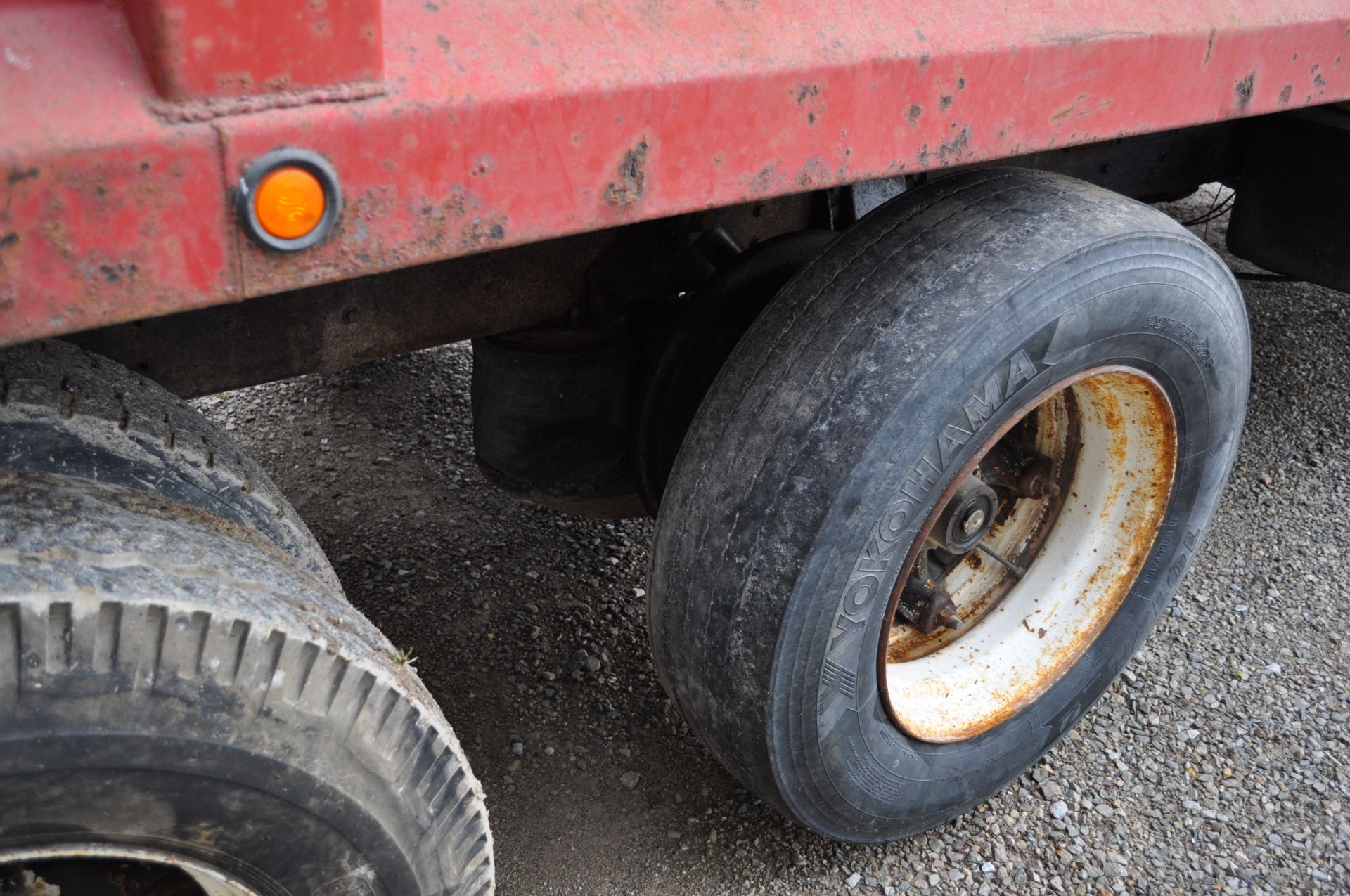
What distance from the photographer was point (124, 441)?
1.25 meters

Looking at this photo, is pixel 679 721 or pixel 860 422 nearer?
pixel 860 422

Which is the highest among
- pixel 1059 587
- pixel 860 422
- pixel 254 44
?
pixel 254 44

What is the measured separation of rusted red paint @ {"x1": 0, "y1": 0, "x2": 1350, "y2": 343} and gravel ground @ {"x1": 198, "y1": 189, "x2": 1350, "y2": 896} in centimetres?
123

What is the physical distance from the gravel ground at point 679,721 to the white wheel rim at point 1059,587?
0.28 m

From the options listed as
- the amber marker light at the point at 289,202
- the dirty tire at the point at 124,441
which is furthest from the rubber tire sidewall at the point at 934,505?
the amber marker light at the point at 289,202

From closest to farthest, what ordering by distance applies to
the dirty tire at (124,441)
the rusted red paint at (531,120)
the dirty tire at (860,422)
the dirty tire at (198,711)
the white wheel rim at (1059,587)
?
1. the rusted red paint at (531,120)
2. the dirty tire at (198,711)
3. the dirty tire at (124,441)
4. the dirty tire at (860,422)
5. the white wheel rim at (1059,587)

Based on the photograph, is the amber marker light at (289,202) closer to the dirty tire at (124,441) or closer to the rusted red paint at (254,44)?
the rusted red paint at (254,44)

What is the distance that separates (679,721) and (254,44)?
1.63 meters

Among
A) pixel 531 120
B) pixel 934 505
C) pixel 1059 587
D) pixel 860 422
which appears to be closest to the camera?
pixel 531 120

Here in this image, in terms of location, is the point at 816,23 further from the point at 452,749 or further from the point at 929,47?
the point at 452,749

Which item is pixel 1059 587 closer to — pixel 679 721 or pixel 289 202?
pixel 679 721

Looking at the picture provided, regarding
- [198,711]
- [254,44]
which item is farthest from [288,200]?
[198,711]

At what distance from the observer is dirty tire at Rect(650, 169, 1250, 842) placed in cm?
138

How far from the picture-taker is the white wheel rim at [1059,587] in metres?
1.83
